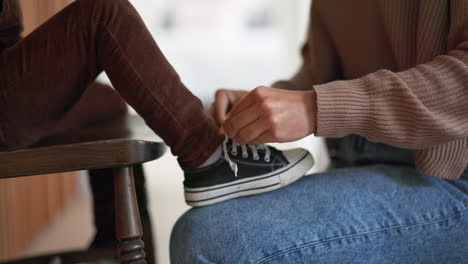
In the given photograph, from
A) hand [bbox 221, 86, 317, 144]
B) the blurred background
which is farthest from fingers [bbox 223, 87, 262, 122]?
the blurred background

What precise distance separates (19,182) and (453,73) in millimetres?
1545

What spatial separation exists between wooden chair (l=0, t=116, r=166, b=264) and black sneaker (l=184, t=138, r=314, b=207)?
0.09 metres

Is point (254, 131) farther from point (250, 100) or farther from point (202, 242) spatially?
point (202, 242)

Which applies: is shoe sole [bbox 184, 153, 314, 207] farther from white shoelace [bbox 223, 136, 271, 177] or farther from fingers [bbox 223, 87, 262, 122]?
fingers [bbox 223, 87, 262, 122]

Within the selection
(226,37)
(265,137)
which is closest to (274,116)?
(265,137)

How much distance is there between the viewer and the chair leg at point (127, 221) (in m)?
0.51

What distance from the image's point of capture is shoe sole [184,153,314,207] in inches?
23.4

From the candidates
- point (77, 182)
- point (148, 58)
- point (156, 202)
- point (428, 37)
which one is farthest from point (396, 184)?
point (77, 182)

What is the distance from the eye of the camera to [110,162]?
19.1 inches

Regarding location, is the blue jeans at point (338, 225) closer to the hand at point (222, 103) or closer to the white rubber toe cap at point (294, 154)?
the white rubber toe cap at point (294, 154)

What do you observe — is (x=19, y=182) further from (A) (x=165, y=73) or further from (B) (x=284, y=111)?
(B) (x=284, y=111)

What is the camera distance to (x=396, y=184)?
2.04ft

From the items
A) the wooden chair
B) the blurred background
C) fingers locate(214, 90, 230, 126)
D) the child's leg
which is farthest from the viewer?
the blurred background

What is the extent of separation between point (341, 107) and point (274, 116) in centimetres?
10
